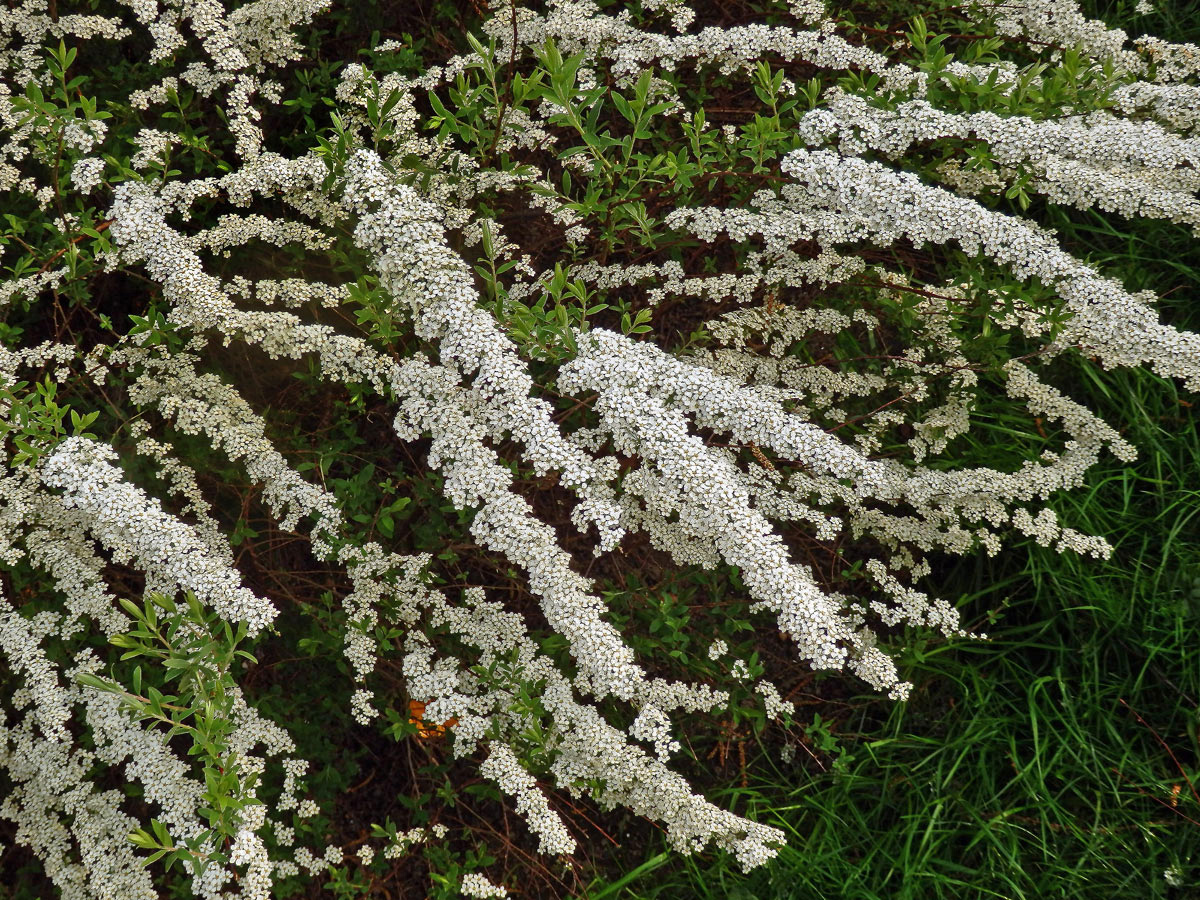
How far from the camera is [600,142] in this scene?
11.0 feet

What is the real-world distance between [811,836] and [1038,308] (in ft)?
9.61

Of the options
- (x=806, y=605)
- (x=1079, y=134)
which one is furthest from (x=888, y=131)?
(x=806, y=605)

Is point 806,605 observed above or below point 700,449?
below

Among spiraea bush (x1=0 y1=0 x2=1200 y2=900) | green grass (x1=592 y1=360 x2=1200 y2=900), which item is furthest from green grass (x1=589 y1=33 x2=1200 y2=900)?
spiraea bush (x1=0 y1=0 x2=1200 y2=900)

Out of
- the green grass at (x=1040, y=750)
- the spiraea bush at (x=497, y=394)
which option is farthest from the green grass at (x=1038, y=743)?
the spiraea bush at (x=497, y=394)

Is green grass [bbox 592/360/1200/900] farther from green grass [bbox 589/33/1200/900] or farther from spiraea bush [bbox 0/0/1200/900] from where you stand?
spiraea bush [bbox 0/0/1200/900]

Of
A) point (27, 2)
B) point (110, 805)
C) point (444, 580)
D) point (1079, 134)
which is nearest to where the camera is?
point (1079, 134)

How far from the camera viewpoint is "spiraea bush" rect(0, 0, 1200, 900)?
114 inches

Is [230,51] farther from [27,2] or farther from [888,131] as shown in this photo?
[888,131]

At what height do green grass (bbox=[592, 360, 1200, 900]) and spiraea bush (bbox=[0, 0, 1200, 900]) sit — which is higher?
spiraea bush (bbox=[0, 0, 1200, 900])

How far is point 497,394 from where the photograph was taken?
281cm

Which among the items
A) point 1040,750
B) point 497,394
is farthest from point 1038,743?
point 497,394

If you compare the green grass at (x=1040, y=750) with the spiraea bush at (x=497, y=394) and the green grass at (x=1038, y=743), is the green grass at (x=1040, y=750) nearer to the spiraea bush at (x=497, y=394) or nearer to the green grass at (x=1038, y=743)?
the green grass at (x=1038, y=743)

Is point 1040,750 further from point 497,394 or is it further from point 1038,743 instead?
point 497,394
